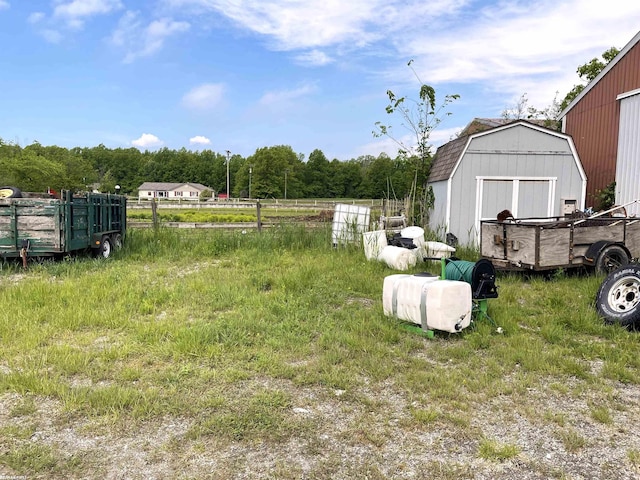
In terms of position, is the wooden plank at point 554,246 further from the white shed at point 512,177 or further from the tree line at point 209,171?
the tree line at point 209,171

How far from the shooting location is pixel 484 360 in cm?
417

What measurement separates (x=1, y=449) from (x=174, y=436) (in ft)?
3.36

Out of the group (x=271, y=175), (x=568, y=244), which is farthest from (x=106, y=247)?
(x=271, y=175)

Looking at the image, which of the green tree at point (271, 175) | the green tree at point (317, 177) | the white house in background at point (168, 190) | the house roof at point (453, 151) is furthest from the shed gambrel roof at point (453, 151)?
the white house in background at point (168, 190)

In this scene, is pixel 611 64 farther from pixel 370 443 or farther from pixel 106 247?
pixel 106 247

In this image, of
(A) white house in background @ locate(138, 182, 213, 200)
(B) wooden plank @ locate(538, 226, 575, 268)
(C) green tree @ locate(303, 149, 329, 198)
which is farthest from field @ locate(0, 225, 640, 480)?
(A) white house in background @ locate(138, 182, 213, 200)

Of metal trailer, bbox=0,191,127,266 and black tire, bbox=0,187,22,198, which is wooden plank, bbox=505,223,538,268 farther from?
black tire, bbox=0,187,22,198

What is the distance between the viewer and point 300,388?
3.62m

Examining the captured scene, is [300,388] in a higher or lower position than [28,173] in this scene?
lower

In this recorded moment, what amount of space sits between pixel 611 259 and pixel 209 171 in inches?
4504

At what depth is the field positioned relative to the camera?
264cm

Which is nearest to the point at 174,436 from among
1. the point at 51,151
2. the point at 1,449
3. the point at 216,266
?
the point at 1,449

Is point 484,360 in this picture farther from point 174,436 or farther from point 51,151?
point 51,151

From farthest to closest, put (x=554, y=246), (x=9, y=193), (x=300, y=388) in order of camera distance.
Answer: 1. (x=9, y=193)
2. (x=554, y=246)
3. (x=300, y=388)
